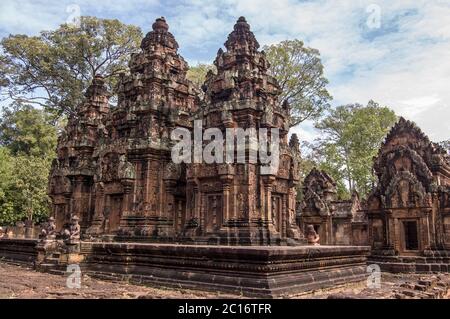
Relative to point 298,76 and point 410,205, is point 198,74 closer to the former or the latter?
point 298,76

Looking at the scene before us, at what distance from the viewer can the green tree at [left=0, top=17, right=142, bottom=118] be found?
26.2 meters

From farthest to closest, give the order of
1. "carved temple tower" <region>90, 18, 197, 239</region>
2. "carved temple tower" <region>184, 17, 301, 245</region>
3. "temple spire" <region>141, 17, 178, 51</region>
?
"temple spire" <region>141, 17, 178, 51</region> → "carved temple tower" <region>90, 18, 197, 239</region> → "carved temple tower" <region>184, 17, 301, 245</region>

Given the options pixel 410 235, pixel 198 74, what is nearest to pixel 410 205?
pixel 410 235

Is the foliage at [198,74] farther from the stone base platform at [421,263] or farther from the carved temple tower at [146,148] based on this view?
the stone base platform at [421,263]

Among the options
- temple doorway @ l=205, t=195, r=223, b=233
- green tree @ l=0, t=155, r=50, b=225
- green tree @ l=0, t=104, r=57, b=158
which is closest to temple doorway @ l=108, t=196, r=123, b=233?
temple doorway @ l=205, t=195, r=223, b=233

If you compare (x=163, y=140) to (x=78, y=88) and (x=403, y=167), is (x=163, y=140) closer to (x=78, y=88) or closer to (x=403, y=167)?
(x=403, y=167)

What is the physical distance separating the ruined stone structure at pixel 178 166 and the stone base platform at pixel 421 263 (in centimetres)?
441

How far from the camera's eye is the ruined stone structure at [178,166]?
10.5 metres

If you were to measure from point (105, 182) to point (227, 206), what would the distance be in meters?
5.75

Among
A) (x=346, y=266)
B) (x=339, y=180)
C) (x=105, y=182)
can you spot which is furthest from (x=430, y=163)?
(x=339, y=180)

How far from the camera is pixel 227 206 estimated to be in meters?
10.5

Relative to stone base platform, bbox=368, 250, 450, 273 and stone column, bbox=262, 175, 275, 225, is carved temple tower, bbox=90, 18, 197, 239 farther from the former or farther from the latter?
stone base platform, bbox=368, 250, 450, 273

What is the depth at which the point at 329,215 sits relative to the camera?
61.2 ft
